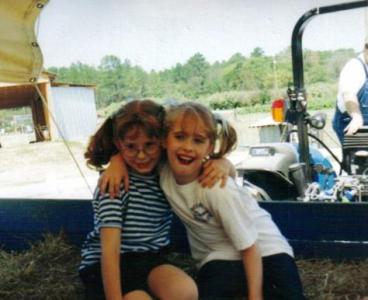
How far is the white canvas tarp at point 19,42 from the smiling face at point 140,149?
0.79 meters

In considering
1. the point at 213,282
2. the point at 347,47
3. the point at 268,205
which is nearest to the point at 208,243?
the point at 213,282

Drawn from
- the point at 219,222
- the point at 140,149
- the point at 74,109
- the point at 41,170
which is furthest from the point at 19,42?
the point at 41,170

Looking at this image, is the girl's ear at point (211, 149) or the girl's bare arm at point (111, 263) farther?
the girl's ear at point (211, 149)

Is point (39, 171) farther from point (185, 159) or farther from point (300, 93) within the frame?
point (185, 159)

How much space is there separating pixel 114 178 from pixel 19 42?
2.94 feet

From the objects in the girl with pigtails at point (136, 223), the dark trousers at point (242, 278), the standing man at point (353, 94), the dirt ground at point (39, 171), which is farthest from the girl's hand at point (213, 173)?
the dirt ground at point (39, 171)

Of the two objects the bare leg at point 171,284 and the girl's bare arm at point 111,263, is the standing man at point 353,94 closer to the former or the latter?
the bare leg at point 171,284

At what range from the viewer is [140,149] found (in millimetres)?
1432

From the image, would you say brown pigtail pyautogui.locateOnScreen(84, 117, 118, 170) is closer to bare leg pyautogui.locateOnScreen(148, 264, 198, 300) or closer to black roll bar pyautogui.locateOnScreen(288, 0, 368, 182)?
bare leg pyautogui.locateOnScreen(148, 264, 198, 300)

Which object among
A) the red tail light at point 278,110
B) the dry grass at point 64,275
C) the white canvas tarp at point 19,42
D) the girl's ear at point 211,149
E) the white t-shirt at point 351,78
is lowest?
the dry grass at point 64,275

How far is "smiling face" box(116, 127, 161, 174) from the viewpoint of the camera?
1430 mm

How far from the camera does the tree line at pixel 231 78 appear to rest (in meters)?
3.71

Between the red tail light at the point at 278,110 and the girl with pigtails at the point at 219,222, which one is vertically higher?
the red tail light at the point at 278,110

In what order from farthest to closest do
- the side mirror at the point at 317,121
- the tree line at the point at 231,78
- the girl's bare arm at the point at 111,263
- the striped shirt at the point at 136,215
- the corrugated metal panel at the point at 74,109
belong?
1. the corrugated metal panel at the point at 74,109
2. the tree line at the point at 231,78
3. the side mirror at the point at 317,121
4. the striped shirt at the point at 136,215
5. the girl's bare arm at the point at 111,263
